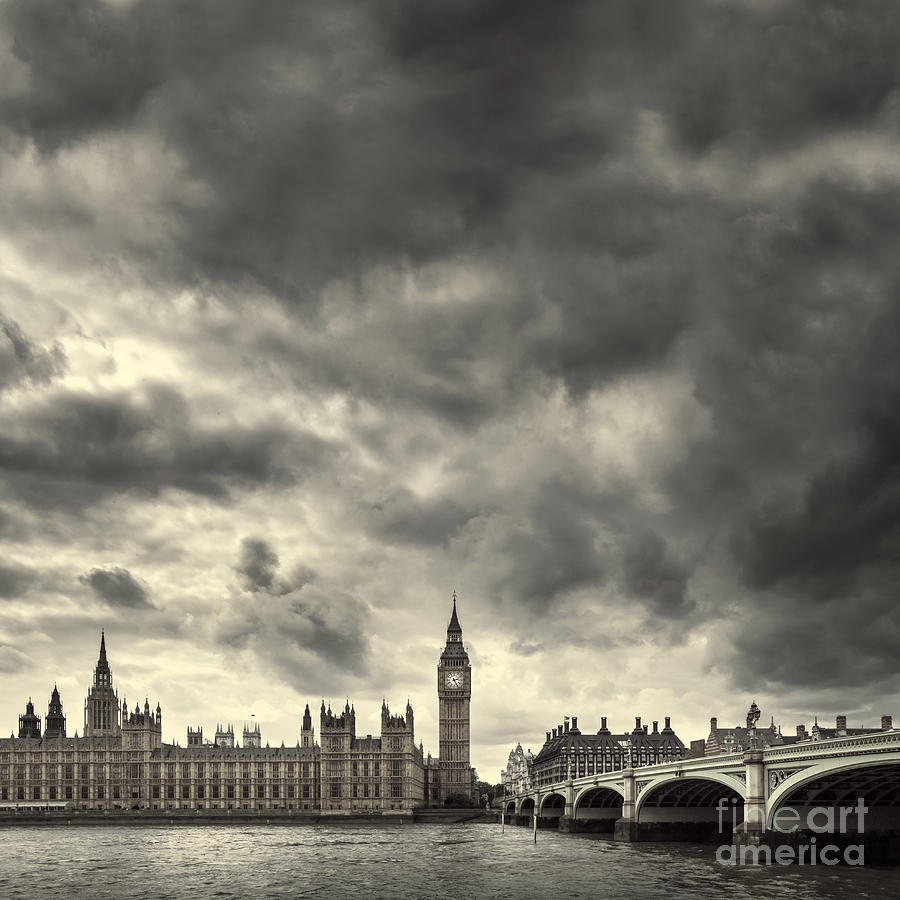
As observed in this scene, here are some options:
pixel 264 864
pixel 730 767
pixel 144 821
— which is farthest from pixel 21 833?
pixel 730 767

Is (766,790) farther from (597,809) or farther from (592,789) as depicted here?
(597,809)

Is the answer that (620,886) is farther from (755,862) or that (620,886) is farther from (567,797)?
(567,797)

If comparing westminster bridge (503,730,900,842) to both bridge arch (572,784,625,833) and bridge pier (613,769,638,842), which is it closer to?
bridge pier (613,769,638,842)

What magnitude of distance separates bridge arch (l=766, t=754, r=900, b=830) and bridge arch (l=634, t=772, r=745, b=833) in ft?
50.2

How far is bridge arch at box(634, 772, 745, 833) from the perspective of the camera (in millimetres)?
98988

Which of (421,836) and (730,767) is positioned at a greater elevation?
(730,767)

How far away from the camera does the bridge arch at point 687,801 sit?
325 feet

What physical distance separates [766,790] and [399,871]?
2818cm

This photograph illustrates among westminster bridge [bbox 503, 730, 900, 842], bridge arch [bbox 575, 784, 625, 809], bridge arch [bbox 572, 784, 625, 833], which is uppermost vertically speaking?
westminster bridge [bbox 503, 730, 900, 842]

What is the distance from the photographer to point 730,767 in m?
80.4

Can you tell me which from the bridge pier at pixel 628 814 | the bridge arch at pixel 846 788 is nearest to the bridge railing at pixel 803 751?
the bridge arch at pixel 846 788

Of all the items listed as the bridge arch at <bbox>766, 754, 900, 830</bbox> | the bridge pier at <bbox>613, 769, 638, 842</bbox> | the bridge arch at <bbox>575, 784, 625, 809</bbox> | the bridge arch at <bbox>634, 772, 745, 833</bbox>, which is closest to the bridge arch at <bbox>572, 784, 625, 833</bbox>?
the bridge arch at <bbox>575, 784, 625, 809</bbox>

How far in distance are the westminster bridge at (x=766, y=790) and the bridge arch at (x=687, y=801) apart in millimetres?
105

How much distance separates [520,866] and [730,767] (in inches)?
738
